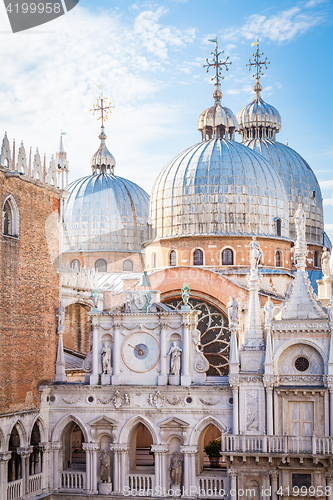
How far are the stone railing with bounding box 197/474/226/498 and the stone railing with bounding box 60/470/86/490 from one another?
4151 millimetres

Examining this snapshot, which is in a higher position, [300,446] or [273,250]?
[273,250]

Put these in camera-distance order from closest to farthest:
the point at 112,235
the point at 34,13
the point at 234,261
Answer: the point at 34,13
the point at 234,261
the point at 112,235

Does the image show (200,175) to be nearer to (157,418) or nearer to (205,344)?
(205,344)

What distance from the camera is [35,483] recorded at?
85.0 ft

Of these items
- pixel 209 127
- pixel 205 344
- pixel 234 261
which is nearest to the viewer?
pixel 205 344

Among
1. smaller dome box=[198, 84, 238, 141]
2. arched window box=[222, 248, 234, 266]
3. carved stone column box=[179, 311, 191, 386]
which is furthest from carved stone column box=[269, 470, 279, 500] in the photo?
smaller dome box=[198, 84, 238, 141]

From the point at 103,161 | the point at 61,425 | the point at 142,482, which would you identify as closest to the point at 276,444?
the point at 142,482

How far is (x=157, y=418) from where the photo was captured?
1022 inches

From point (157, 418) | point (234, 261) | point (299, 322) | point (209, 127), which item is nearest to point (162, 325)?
point (157, 418)

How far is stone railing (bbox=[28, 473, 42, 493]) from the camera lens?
25.6 m

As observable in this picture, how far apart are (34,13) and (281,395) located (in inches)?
577

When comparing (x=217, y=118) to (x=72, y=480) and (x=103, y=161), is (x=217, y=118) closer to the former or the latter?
(x=103, y=161)

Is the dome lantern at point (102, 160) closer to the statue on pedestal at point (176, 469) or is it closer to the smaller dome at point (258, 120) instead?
the smaller dome at point (258, 120)

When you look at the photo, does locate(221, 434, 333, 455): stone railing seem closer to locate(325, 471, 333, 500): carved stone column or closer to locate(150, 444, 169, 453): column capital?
locate(325, 471, 333, 500): carved stone column
